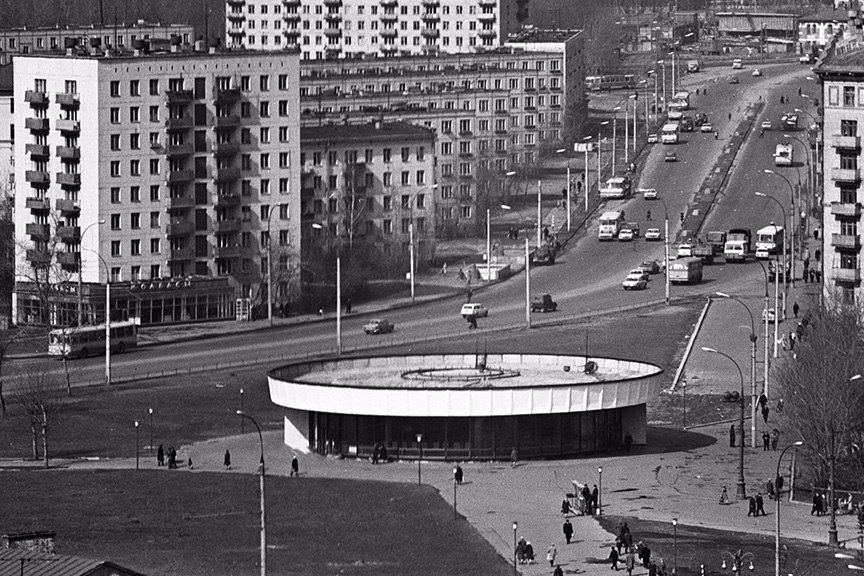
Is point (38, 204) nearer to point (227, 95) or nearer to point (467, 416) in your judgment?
point (227, 95)

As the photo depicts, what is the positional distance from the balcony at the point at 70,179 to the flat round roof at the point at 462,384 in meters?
44.4

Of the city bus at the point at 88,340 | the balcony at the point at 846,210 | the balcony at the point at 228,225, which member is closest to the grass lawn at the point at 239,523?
the city bus at the point at 88,340

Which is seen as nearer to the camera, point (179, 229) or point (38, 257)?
point (38, 257)

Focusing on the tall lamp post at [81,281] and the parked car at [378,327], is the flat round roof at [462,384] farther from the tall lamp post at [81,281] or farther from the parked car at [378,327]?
the tall lamp post at [81,281]

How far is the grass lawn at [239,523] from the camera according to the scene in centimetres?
11350

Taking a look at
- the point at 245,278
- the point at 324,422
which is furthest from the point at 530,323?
the point at 324,422

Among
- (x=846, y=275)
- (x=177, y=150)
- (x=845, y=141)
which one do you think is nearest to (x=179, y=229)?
(x=177, y=150)

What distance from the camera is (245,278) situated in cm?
19550

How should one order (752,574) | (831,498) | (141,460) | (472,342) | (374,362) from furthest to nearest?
(472,342) → (374,362) → (141,460) → (831,498) → (752,574)

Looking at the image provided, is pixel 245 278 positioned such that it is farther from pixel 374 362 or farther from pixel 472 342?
pixel 374 362

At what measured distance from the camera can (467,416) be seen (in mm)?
138750

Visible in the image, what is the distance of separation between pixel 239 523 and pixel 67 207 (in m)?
74.2

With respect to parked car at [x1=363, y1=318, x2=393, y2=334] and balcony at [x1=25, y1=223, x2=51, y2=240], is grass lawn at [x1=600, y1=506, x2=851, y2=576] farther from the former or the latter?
balcony at [x1=25, y1=223, x2=51, y2=240]

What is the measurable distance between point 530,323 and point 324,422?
138ft
